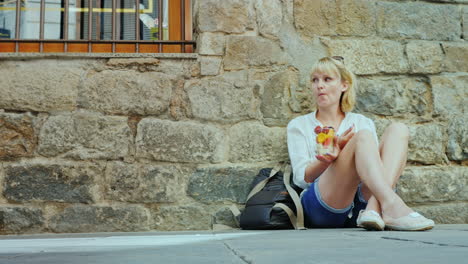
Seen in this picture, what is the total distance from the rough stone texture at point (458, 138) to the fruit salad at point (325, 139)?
124cm

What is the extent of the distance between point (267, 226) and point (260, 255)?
5.20 ft

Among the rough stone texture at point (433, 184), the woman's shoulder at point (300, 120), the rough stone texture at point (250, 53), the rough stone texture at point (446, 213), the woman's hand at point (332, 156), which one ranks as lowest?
the rough stone texture at point (446, 213)

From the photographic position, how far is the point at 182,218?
323 cm

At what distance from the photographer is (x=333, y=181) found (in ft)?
8.98

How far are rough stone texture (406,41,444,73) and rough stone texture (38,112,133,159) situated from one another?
1863 millimetres

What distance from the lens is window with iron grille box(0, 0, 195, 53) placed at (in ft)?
11.2

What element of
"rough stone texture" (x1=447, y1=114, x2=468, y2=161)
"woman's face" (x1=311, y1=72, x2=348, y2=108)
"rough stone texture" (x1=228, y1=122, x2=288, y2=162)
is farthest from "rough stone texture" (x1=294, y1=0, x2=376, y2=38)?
"rough stone texture" (x1=447, y1=114, x2=468, y2=161)

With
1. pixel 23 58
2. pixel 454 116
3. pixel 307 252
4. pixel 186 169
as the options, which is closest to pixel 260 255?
pixel 307 252

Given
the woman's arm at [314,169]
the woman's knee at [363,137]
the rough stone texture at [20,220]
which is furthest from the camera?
the rough stone texture at [20,220]

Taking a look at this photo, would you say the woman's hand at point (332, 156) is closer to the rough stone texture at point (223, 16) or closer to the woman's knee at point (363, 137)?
the woman's knee at point (363, 137)

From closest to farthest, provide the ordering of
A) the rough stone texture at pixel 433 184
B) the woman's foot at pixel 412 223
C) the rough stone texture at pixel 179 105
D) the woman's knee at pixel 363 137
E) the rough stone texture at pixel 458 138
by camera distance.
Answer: the woman's foot at pixel 412 223 < the woman's knee at pixel 363 137 < the rough stone texture at pixel 179 105 < the rough stone texture at pixel 433 184 < the rough stone texture at pixel 458 138

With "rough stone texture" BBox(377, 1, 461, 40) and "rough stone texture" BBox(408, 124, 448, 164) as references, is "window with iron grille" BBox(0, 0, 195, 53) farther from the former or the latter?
"rough stone texture" BBox(408, 124, 448, 164)

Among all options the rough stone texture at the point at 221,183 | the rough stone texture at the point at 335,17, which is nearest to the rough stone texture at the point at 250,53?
the rough stone texture at the point at 335,17

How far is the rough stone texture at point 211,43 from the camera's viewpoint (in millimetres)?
3367
